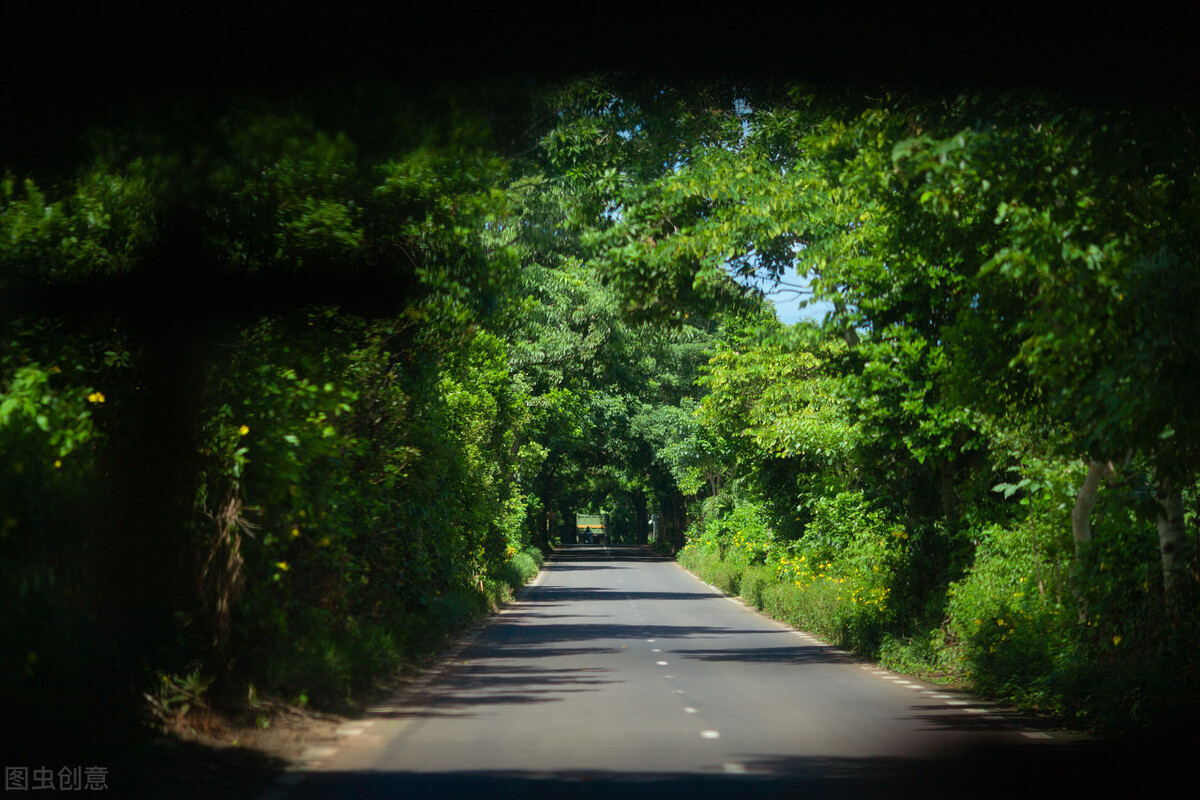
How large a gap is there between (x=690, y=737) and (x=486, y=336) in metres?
11.8

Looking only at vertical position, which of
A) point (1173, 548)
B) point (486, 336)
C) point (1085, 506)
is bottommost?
point (1173, 548)

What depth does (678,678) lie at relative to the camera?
17641mm

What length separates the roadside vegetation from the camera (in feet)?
31.9

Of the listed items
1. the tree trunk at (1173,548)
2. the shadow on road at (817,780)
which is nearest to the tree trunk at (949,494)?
the tree trunk at (1173,548)

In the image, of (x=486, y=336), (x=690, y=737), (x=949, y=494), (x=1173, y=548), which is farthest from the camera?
(x=486, y=336)

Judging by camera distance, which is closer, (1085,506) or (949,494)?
(1085,506)

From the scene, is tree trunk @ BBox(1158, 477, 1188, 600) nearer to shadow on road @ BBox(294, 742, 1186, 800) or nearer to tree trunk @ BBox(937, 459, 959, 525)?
shadow on road @ BBox(294, 742, 1186, 800)

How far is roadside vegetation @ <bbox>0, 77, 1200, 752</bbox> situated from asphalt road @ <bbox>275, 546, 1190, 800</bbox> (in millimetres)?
935

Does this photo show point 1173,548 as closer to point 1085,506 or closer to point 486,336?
point 1085,506

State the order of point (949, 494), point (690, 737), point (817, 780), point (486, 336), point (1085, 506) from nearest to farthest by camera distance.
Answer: point (817, 780), point (690, 737), point (1085, 506), point (949, 494), point (486, 336)

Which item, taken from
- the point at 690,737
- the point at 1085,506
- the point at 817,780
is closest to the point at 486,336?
the point at 1085,506

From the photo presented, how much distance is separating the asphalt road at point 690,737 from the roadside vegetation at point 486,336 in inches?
36.8

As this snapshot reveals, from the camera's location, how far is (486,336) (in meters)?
22.7

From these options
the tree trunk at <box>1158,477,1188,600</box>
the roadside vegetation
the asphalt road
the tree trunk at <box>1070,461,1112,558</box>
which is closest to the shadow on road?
the asphalt road
